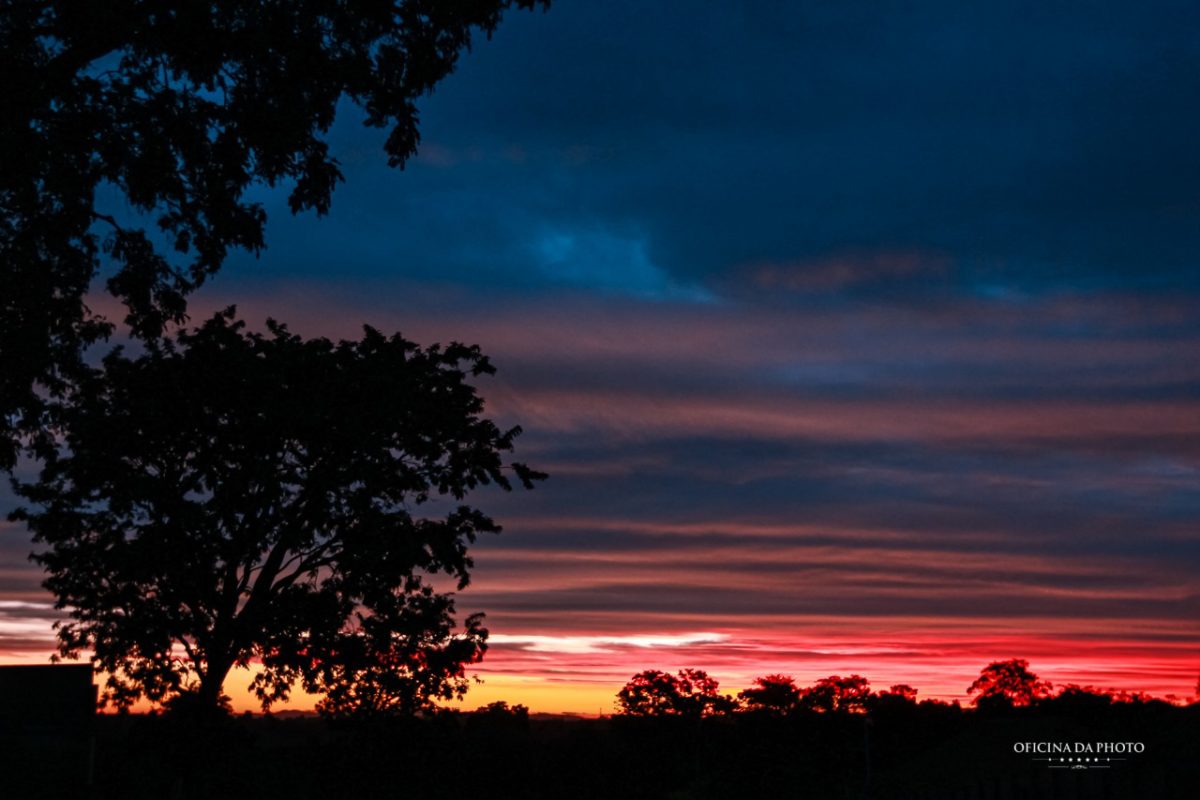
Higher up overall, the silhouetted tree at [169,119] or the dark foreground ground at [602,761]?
the silhouetted tree at [169,119]

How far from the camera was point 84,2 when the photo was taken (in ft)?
53.2

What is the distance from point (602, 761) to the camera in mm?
61469

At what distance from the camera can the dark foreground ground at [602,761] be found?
1489 cm

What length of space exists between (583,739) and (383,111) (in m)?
52.3

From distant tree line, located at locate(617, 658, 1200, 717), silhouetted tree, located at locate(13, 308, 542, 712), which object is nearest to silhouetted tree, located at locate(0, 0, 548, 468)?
silhouetted tree, located at locate(13, 308, 542, 712)

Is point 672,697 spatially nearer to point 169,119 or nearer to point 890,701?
point 890,701

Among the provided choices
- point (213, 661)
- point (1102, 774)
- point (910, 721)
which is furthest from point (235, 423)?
point (910, 721)

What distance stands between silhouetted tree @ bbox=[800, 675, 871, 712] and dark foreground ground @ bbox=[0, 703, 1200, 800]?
1297 centimetres

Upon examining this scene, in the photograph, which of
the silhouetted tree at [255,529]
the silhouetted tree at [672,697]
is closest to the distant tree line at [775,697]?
the silhouetted tree at [672,697]

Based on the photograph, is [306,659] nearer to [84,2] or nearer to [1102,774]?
[84,2]

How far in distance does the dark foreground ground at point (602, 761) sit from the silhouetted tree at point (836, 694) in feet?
42.5

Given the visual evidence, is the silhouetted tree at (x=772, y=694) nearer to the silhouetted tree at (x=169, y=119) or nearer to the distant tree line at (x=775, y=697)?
the distant tree line at (x=775, y=697)

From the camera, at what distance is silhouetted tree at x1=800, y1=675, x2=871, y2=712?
119438 mm

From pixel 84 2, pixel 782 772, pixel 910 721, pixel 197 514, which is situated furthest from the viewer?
pixel 910 721
